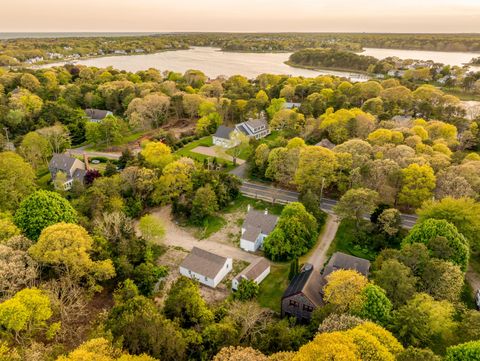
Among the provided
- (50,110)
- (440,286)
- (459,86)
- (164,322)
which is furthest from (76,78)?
(459,86)

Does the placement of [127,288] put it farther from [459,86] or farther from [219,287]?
[459,86]

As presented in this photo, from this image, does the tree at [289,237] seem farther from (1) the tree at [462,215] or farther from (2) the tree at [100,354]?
(2) the tree at [100,354]

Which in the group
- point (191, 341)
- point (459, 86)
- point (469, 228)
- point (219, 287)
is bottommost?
point (219, 287)

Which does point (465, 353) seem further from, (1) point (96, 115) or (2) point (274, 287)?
(1) point (96, 115)

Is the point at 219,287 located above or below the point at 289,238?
below

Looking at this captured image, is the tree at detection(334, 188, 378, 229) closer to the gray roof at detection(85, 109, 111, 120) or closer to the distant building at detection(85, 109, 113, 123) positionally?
the distant building at detection(85, 109, 113, 123)

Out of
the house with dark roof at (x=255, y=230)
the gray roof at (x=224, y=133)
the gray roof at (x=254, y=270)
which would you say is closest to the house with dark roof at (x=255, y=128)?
the gray roof at (x=224, y=133)

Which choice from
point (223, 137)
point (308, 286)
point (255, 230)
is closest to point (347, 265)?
point (308, 286)
